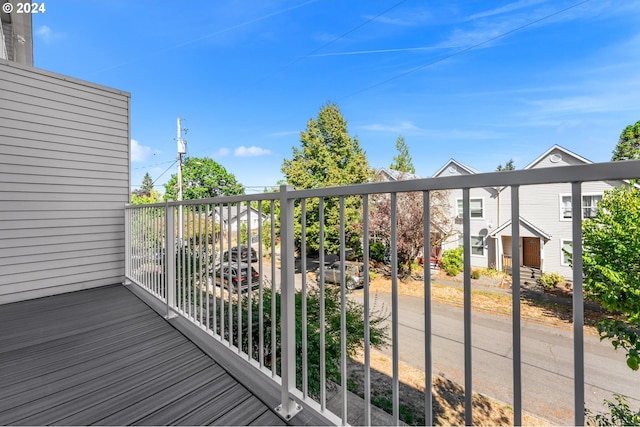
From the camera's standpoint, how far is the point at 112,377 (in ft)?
5.51

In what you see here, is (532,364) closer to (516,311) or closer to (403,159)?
(516,311)

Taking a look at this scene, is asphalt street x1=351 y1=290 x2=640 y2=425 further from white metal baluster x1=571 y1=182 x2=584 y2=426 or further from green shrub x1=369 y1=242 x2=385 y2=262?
white metal baluster x1=571 y1=182 x2=584 y2=426

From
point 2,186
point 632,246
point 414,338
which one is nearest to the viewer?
point 632,246

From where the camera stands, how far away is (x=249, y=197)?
1538 millimetres

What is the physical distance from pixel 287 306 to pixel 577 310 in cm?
106

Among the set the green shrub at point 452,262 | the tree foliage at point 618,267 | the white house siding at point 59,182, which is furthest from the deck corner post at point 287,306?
the green shrub at point 452,262

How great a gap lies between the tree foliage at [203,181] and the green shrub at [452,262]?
61.9 feet

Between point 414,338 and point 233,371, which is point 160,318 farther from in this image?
point 414,338

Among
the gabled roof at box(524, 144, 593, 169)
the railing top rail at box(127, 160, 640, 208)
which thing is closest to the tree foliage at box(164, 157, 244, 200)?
the gabled roof at box(524, 144, 593, 169)

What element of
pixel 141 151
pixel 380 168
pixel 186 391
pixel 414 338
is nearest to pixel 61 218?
pixel 186 391

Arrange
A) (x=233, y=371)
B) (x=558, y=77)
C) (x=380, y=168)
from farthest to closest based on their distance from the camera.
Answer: (x=558, y=77)
(x=380, y=168)
(x=233, y=371)

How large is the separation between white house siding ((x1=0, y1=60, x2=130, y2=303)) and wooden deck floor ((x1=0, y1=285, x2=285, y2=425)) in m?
0.87

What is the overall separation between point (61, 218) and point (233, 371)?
319 centimetres

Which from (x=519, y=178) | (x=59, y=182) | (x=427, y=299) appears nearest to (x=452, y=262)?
(x=427, y=299)
